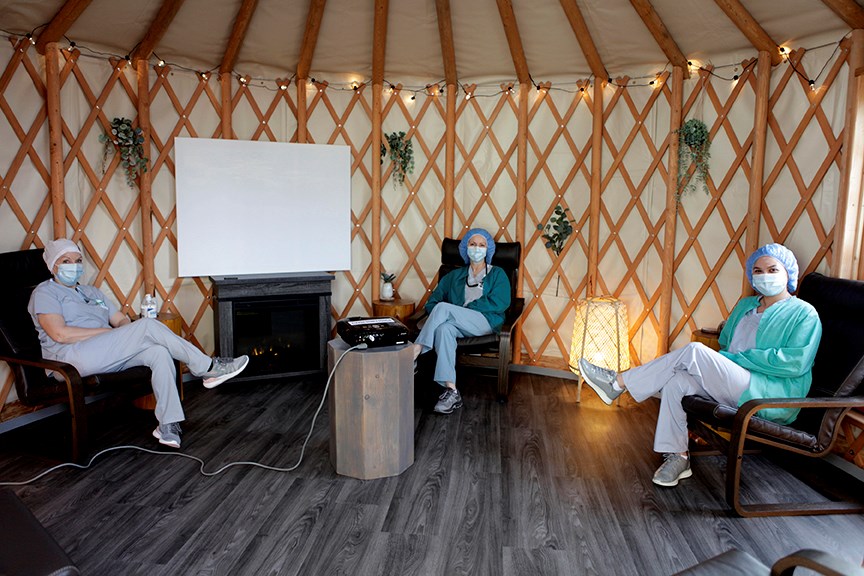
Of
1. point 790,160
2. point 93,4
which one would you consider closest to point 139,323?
point 93,4

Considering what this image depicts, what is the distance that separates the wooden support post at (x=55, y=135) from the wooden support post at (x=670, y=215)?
378 centimetres

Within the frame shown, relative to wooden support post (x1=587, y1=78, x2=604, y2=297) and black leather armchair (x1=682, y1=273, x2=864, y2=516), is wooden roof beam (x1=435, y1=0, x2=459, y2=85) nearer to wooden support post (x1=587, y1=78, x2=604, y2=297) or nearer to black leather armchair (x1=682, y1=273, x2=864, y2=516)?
wooden support post (x1=587, y1=78, x2=604, y2=297)

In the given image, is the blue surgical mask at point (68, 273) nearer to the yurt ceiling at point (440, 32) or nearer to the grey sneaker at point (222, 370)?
the grey sneaker at point (222, 370)

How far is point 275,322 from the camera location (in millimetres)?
4223

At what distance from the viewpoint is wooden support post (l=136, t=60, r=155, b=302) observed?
3.97m

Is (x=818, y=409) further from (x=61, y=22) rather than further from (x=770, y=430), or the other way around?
(x=61, y=22)

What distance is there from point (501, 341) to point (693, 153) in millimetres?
1739

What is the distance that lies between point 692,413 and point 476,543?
1107mm

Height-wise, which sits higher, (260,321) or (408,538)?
(260,321)

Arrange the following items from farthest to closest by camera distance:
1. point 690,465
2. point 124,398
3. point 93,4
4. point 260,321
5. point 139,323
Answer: point 260,321 → point 124,398 → point 93,4 → point 139,323 → point 690,465

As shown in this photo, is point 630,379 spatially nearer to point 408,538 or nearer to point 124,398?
point 408,538

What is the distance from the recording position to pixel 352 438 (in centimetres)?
264

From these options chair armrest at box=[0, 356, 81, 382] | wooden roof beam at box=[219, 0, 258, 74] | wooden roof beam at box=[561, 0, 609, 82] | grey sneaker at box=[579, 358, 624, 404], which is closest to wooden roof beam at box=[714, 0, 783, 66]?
wooden roof beam at box=[561, 0, 609, 82]

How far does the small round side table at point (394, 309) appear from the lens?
4301 mm
